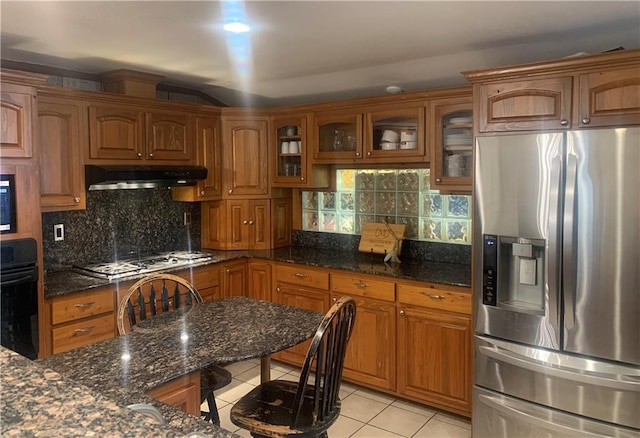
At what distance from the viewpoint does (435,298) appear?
3100 mm

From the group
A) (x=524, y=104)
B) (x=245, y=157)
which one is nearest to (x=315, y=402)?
(x=524, y=104)

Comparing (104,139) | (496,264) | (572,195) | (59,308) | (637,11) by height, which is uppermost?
(637,11)

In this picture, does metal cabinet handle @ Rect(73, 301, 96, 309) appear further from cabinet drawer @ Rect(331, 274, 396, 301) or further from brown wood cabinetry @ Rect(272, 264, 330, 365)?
cabinet drawer @ Rect(331, 274, 396, 301)

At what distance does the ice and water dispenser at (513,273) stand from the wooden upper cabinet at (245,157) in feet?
7.01

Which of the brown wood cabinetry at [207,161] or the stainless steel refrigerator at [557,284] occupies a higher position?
the brown wood cabinetry at [207,161]

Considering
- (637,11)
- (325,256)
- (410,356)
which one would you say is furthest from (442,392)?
(637,11)

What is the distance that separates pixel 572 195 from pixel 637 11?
882 millimetres

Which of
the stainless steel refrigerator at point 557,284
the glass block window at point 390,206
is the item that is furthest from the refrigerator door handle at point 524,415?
the glass block window at point 390,206

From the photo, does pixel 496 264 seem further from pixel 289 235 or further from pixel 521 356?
pixel 289 235

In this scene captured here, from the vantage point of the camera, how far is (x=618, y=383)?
230 centimetres

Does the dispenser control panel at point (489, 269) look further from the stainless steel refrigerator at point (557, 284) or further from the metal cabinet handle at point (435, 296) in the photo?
the metal cabinet handle at point (435, 296)

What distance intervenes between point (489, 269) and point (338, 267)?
117 centimetres

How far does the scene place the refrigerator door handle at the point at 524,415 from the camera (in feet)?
7.95

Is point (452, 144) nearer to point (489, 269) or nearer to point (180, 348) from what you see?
point (489, 269)
